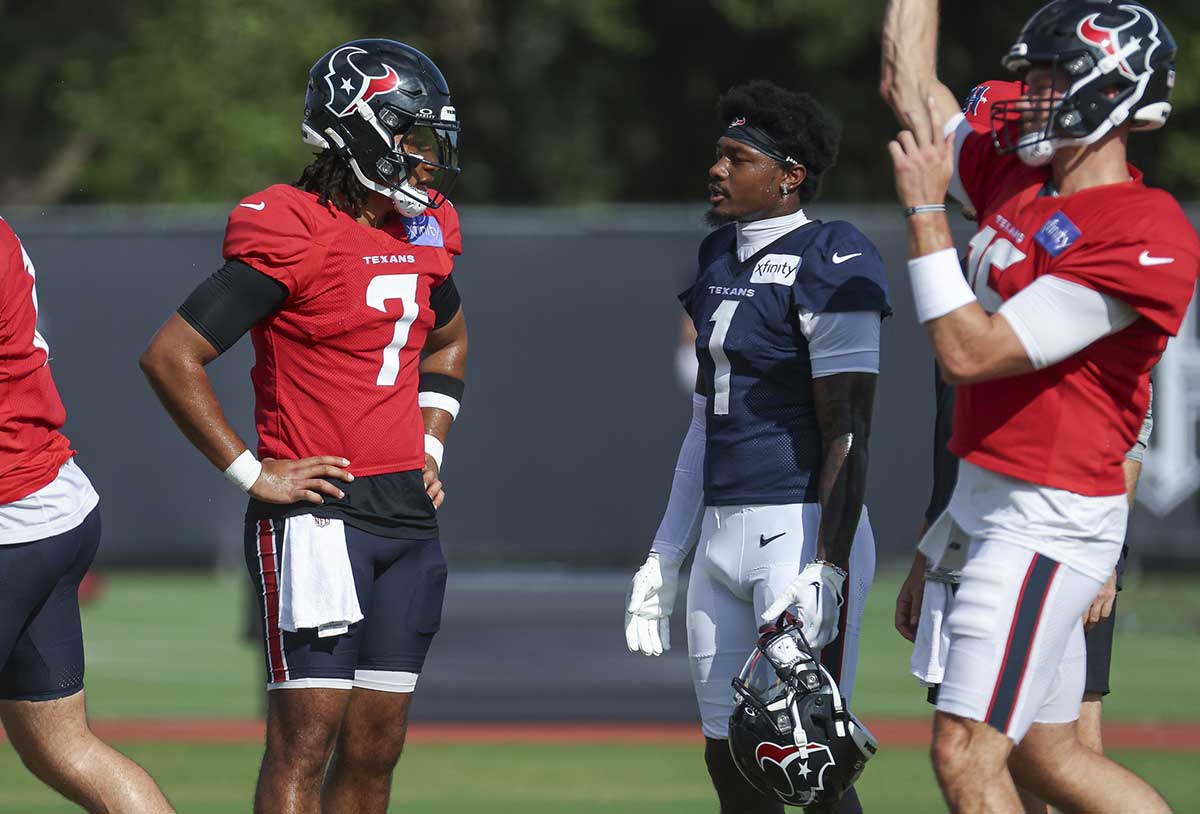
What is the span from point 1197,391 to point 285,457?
350 inches

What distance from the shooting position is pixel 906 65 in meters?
4.34

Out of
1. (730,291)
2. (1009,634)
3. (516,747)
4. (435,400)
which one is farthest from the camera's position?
(516,747)

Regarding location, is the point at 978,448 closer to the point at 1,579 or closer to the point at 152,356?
the point at 152,356

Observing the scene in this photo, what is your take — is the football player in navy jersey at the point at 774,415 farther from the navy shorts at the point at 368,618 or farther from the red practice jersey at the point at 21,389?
the red practice jersey at the point at 21,389

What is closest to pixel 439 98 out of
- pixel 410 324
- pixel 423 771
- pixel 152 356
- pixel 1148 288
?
pixel 410 324

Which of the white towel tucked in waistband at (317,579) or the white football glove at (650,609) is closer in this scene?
the white towel tucked in waistband at (317,579)

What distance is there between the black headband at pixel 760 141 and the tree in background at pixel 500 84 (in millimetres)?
15390

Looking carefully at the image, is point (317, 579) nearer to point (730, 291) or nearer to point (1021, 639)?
point (730, 291)

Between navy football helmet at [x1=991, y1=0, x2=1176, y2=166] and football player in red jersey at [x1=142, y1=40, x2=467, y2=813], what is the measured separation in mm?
1641

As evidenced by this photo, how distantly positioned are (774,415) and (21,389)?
6.73 feet

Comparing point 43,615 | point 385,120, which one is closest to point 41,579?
point 43,615

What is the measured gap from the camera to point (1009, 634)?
404cm

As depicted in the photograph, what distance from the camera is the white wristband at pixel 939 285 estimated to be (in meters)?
3.98

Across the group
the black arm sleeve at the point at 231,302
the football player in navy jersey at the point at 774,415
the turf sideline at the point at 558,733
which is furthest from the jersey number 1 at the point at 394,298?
the turf sideline at the point at 558,733
